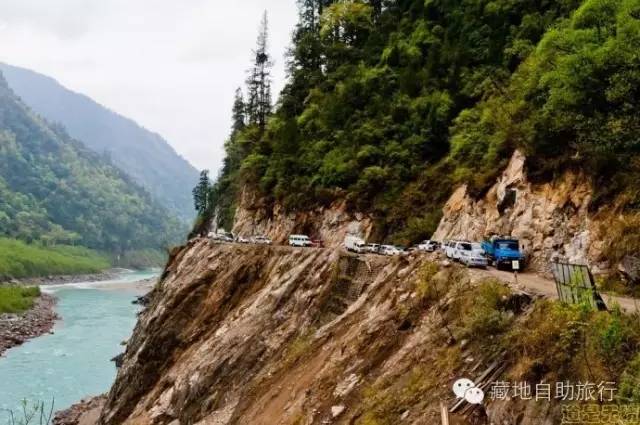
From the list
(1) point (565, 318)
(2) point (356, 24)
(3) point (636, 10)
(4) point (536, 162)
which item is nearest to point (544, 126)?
(4) point (536, 162)

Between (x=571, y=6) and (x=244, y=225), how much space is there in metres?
39.9

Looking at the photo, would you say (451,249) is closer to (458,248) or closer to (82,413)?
(458,248)

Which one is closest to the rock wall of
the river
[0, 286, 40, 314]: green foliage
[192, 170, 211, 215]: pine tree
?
the river

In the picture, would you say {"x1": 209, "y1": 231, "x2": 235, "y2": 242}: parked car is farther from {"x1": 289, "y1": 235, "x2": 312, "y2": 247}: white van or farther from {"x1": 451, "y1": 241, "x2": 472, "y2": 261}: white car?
{"x1": 451, "y1": 241, "x2": 472, "y2": 261}: white car

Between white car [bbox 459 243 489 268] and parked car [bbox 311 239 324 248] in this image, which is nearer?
white car [bbox 459 243 489 268]

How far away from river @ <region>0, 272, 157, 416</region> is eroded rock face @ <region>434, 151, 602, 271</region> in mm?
31120

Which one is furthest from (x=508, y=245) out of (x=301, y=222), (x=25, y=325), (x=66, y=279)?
(x=66, y=279)

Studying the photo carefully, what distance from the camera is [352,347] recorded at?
17250 millimetres

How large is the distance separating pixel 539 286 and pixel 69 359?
60076 mm

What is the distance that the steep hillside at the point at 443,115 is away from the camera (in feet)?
67.8

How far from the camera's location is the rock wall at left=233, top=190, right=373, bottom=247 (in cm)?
4088

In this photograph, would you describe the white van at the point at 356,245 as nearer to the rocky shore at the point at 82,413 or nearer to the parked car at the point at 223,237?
the parked car at the point at 223,237

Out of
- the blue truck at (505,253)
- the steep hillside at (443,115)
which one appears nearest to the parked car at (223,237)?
the steep hillside at (443,115)

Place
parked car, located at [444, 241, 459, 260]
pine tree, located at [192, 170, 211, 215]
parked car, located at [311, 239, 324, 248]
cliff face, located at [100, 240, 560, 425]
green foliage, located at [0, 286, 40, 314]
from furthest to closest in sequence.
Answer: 1. pine tree, located at [192, 170, 211, 215]
2. green foliage, located at [0, 286, 40, 314]
3. parked car, located at [311, 239, 324, 248]
4. parked car, located at [444, 241, 459, 260]
5. cliff face, located at [100, 240, 560, 425]
